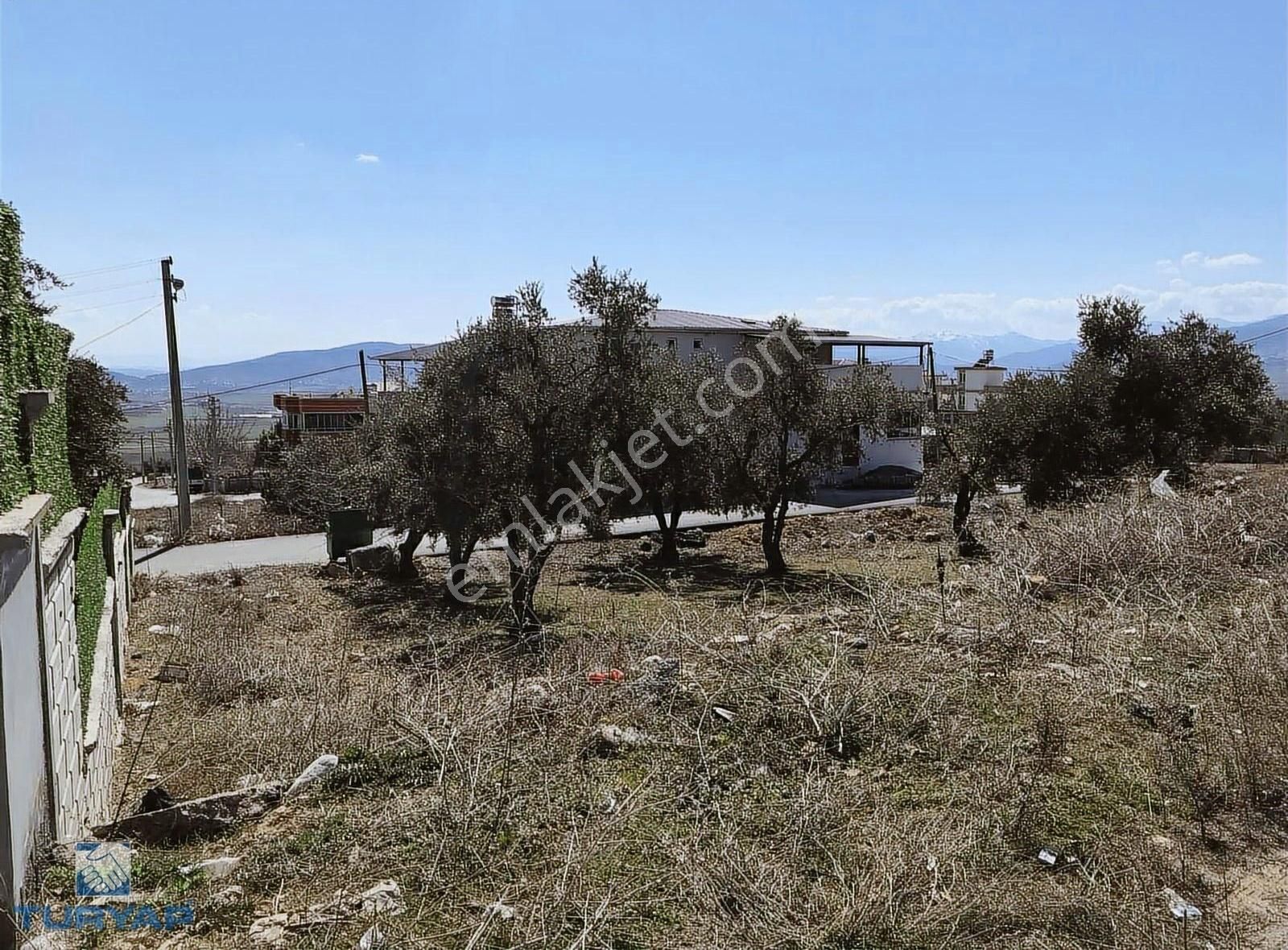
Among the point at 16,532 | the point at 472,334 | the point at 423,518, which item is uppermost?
the point at 472,334

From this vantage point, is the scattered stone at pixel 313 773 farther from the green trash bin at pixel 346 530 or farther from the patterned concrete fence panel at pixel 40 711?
the green trash bin at pixel 346 530

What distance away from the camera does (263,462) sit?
116ft

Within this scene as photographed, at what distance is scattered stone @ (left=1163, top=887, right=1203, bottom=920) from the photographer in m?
3.90

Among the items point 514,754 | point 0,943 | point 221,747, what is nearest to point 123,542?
point 221,747

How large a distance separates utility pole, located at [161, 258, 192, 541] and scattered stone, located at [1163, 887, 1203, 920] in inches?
896

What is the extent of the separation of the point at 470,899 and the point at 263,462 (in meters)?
34.6

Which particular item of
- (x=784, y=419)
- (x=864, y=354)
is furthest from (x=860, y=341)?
(x=784, y=419)

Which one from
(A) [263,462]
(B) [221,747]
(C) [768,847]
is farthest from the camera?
(A) [263,462]

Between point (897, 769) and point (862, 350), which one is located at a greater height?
point (862, 350)

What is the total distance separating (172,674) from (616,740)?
19.8ft

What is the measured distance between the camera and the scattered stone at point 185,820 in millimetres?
4883

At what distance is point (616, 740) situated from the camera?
5984 mm

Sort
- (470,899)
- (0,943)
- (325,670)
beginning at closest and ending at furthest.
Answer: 1. (0,943)
2. (470,899)
3. (325,670)

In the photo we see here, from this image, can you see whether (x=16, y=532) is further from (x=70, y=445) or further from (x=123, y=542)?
(x=123, y=542)
